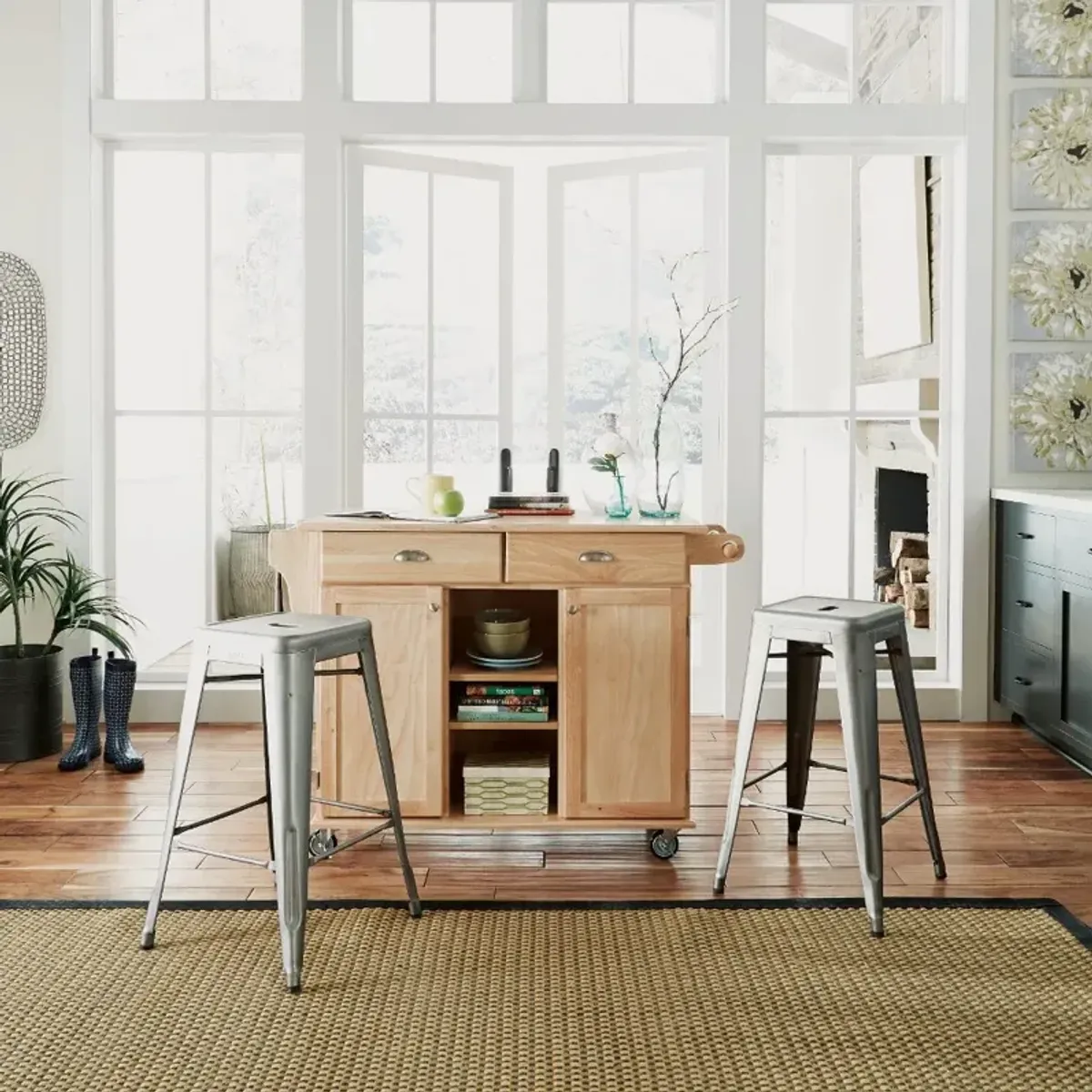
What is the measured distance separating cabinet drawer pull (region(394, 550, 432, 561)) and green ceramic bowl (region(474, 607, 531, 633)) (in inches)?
9.9

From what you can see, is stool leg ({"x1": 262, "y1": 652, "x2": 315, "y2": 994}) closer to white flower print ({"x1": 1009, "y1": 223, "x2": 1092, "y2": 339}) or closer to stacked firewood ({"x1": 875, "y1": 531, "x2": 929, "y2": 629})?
stacked firewood ({"x1": 875, "y1": 531, "x2": 929, "y2": 629})

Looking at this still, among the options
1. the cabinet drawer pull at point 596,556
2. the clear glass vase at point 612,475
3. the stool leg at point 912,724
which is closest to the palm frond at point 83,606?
the clear glass vase at point 612,475

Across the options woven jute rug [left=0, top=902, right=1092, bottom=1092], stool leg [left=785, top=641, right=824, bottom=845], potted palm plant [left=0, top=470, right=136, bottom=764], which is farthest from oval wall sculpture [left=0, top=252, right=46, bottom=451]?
stool leg [left=785, top=641, right=824, bottom=845]

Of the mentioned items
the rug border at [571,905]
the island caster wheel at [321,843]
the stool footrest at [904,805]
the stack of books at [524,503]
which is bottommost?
the rug border at [571,905]

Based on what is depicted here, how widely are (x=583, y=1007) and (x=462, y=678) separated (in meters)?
1.09

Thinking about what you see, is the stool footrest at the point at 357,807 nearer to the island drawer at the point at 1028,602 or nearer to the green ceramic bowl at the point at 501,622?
the green ceramic bowl at the point at 501,622

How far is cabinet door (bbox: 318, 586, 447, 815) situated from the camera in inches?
136

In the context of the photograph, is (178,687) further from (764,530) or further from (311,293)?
(764,530)

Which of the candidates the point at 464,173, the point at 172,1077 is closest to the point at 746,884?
the point at 172,1077

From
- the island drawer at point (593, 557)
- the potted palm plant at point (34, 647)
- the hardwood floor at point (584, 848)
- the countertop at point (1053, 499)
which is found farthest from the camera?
the potted palm plant at point (34, 647)

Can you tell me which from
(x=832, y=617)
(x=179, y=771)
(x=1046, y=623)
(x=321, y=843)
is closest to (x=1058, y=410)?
(x=1046, y=623)

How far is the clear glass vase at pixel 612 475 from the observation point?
3.70 metres

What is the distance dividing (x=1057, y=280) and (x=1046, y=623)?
1391mm

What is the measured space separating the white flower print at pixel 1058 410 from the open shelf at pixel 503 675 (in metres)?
2.62
